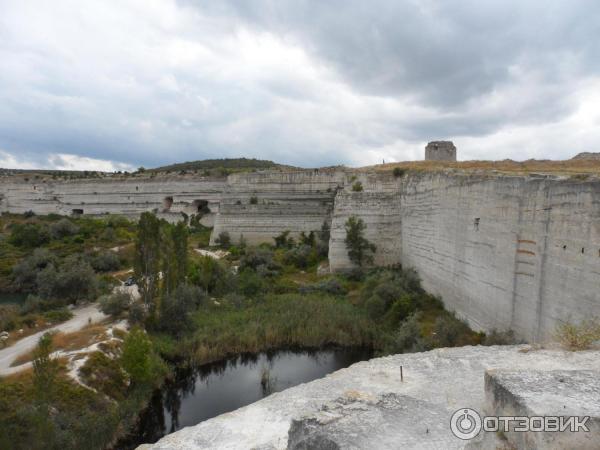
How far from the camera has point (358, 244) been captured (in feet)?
51.5

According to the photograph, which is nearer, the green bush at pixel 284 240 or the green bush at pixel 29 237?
the green bush at pixel 284 240

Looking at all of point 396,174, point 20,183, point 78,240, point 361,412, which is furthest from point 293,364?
point 20,183

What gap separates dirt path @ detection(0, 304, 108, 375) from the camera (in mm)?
8605

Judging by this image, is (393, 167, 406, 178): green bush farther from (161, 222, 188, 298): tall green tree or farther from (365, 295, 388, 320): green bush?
(161, 222, 188, 298): tall green tree

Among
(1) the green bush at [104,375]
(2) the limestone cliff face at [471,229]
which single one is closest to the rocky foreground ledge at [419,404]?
(2) the limestone cliff face at [471,229]

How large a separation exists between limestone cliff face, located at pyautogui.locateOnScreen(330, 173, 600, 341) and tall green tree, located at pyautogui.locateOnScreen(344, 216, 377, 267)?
2657 millimetres

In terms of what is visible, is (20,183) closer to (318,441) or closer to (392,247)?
(392,247)

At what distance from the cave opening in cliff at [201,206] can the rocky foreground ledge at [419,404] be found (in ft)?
77.4

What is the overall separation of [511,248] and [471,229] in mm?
1680

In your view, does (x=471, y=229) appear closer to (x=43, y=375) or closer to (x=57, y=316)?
(x=43, y=375)

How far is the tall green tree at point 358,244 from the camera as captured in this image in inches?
619

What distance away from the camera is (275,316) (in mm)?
11703

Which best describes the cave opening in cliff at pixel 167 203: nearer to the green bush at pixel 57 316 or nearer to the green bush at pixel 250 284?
the green bush at pixel 250 284

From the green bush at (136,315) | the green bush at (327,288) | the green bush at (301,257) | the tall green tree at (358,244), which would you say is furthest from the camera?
the green bush at (301,257)
